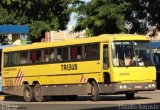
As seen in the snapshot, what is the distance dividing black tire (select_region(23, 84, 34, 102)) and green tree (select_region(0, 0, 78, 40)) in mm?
20522

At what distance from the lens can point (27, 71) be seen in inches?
1123

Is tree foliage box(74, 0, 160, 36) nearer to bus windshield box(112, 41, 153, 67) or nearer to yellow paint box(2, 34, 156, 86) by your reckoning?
yellow paint box(2, 34, 156, 86)

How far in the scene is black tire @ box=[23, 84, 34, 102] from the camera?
28250mm

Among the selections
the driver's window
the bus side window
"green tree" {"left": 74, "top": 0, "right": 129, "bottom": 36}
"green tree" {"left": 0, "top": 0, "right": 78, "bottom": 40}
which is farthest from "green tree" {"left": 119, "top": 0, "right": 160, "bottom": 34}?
the driver's window

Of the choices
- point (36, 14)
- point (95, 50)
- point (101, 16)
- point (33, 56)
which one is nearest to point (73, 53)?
point (95, 50)

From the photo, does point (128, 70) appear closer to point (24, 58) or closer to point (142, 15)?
point (24, 58)

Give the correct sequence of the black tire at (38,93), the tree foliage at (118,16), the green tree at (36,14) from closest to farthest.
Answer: the black tire at (38,93)
the tree foliage at (118,16)
the green tree at (36,14)

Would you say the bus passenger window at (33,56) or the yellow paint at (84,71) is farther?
the bus passenger window at (33,56)

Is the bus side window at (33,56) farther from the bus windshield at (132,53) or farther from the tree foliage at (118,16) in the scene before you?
the tree foliage at (118,16)

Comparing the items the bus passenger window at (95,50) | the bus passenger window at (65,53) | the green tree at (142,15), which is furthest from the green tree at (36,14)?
the bus passenger window at (95,50)

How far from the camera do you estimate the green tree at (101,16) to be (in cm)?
3888

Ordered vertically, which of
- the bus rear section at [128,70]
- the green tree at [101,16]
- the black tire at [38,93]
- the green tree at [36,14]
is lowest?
the black tire at [38,93]

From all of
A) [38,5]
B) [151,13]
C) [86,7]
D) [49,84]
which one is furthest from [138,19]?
[49,84]

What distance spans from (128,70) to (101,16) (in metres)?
15.6
